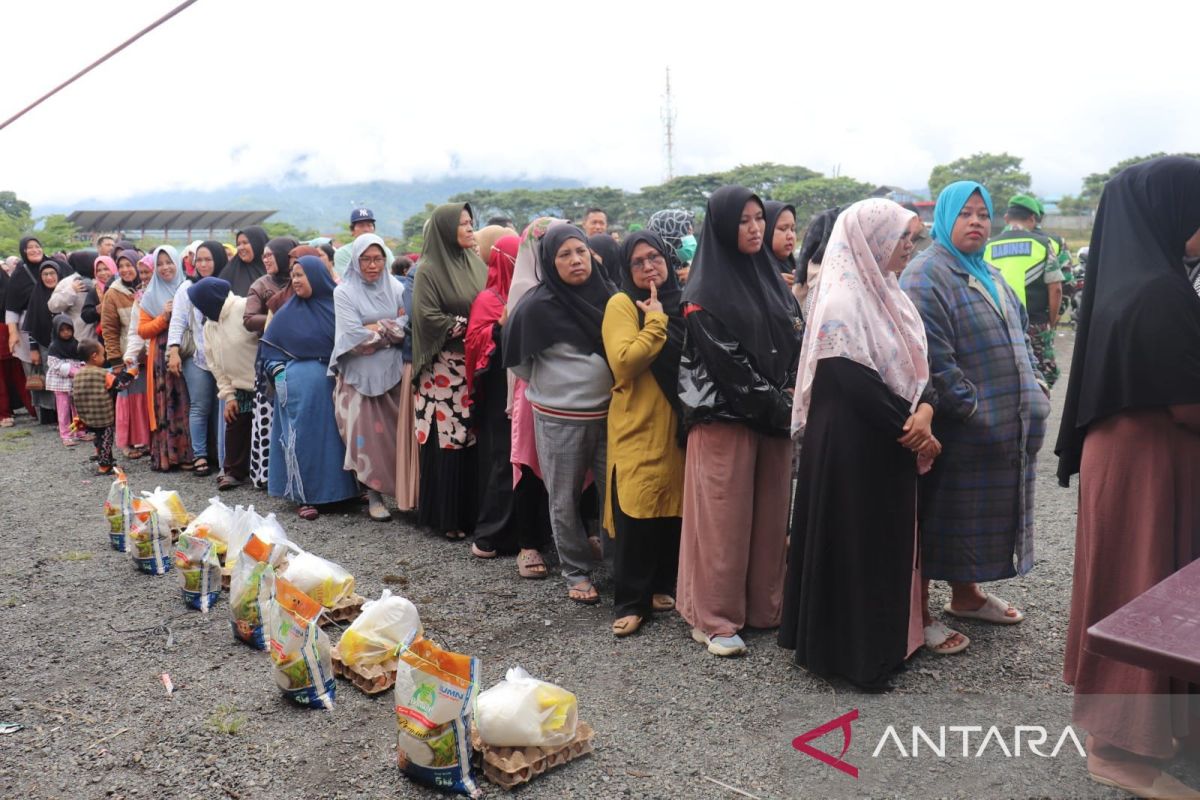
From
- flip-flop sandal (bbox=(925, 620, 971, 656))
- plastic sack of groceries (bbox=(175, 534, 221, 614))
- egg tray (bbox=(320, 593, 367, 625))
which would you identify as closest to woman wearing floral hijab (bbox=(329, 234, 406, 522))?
plastic sack of groceries (bbox=(175, 534, 221, 614))

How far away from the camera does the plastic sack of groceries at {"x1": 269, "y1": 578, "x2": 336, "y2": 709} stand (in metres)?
3.12

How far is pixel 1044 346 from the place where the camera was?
589 centimetres

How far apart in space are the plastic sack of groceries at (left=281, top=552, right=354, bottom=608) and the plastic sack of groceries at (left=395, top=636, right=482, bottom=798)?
4.42 feet

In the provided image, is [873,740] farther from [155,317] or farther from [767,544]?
[155,317]

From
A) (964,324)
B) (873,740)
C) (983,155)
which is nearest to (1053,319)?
(964,324)

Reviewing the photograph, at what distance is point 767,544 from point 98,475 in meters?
5.94

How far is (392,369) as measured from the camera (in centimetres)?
559

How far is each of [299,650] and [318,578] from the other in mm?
758

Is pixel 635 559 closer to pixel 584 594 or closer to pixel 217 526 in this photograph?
pixel 584 594

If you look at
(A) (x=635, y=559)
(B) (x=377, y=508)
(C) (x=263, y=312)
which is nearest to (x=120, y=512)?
(B) (x=377, y=508)

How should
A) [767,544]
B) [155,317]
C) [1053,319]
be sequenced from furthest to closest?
[155,317] → [1053,319] → [767,544]

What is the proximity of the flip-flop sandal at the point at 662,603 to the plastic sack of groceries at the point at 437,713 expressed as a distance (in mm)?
1480

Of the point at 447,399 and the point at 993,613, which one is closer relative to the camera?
the point at 993,613

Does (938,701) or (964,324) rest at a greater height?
(964,324)
